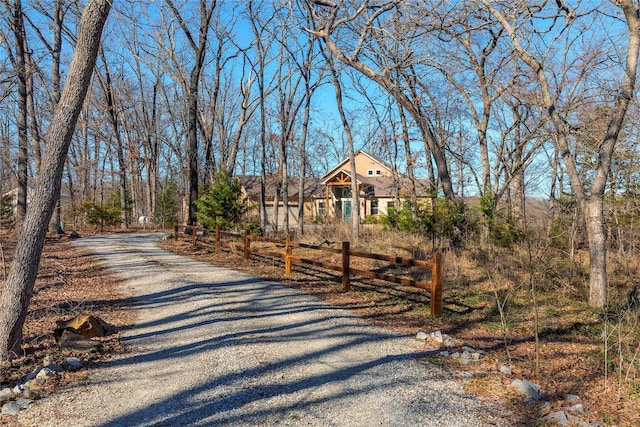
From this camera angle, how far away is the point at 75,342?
5258mm

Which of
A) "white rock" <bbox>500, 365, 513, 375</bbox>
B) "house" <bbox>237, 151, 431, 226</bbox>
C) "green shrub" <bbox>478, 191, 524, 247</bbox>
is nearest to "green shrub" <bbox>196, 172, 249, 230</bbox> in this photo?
"green shrub" <bbox>478, 191, 524, 247</bbox>

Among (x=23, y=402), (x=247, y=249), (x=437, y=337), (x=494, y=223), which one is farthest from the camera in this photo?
(x=494, y=223)

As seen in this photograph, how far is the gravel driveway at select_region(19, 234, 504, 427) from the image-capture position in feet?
12.3

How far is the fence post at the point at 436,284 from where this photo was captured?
6922 mm

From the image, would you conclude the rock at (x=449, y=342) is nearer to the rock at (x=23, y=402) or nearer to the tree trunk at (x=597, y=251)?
the tree trunk at (x=597, y=251)

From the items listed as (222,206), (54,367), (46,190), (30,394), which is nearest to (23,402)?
(30,394)

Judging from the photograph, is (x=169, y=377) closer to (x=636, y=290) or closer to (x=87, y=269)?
(x=87, y=269)

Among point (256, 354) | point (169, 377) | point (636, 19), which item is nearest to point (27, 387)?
point (169, 377)

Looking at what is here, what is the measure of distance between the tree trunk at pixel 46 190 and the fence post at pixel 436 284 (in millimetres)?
5402

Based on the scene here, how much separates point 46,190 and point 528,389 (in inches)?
225

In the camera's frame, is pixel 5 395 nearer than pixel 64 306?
Yes

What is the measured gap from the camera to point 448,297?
9000mm

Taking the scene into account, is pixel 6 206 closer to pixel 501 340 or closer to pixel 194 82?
pixel 194 82

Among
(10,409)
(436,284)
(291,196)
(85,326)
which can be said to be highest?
(291,196)
